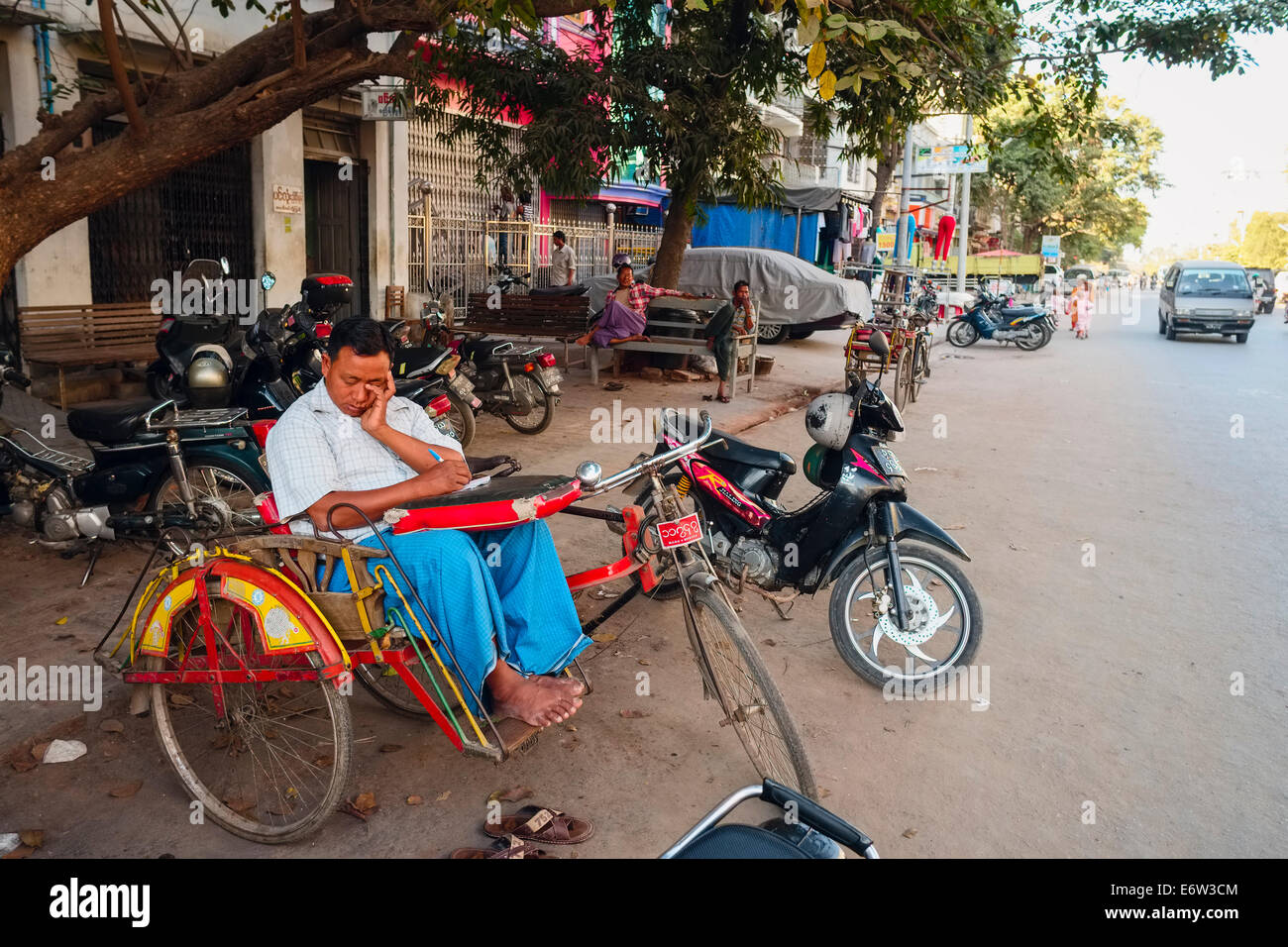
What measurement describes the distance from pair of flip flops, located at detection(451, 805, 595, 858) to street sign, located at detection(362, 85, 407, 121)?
1039cm

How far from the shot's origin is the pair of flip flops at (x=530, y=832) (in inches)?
113

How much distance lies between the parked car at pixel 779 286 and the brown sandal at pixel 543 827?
14.3 meters

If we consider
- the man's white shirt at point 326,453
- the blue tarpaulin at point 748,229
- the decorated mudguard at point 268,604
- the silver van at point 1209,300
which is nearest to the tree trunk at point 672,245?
the man's white shirt at point 326,453

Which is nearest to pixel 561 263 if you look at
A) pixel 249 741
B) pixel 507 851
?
pixel 249 741

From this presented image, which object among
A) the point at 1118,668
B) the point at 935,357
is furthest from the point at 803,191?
the point at 1118,668

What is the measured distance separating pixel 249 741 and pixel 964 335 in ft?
63.6

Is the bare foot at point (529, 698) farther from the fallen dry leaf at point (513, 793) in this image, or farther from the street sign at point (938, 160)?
the street sign at point (938, 160)

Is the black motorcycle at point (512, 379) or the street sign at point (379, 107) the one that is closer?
the black motorcycle at point (512, 379)

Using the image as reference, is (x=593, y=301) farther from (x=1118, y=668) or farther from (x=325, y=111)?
(x=1118, y=668)

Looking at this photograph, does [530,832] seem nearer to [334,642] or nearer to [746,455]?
[334,642]

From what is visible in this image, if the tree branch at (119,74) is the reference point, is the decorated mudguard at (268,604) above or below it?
below

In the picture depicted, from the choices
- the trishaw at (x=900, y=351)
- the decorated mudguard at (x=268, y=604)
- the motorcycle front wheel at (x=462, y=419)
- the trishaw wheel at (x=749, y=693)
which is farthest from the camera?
the trishaw at (x=900, y=351)

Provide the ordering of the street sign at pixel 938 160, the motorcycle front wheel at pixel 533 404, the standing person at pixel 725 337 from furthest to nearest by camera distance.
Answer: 1. the street sign at pixel 938 160
2. the standing person at pixel 725 337
3. the motorcycle front wheel at pixel 533 404

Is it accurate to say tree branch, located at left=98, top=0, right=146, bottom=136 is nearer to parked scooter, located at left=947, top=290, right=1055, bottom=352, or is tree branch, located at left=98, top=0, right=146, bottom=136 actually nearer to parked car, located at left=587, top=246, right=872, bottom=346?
parked car, located at left=587, top=246, right=872, bottom=346
